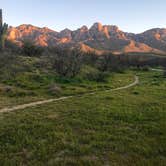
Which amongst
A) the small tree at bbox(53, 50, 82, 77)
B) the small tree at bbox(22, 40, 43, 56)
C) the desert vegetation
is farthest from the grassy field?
the small tree at bbox(22, 40, 43, 56)

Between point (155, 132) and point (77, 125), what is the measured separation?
3.95 metres

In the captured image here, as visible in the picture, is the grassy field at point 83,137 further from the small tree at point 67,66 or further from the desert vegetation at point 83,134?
the small tree at point 67,66

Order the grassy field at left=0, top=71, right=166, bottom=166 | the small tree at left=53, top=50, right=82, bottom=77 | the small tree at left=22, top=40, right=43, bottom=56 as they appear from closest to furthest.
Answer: the grassy field at left=0, top=71, right=166, bottom=166 → the small tree at left=53, top=50, right=82, bottom=77 → the small tree at left=22, top=40, right=43, bottom=56

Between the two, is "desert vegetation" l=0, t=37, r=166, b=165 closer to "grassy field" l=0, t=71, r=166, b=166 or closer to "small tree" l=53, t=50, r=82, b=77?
"grassy field" l=0, t=71, r=166, b=166

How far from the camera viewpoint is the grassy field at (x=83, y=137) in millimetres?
7301

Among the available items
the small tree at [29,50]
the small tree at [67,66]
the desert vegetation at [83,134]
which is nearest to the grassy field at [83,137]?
the desert vegetation at [83,134]

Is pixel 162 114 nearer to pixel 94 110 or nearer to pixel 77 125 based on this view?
pixel 94 110

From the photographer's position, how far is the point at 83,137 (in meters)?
9.09

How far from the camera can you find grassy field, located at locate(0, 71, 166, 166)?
7.30 metres

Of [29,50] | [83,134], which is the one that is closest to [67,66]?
[83,134]

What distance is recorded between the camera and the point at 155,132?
9.89 meters

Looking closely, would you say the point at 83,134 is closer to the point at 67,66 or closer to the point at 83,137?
the point at 83,137

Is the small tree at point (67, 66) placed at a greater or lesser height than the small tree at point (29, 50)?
lesser

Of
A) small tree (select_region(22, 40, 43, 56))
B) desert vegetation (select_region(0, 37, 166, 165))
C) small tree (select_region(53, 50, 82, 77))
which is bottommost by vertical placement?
desert vegetation (select_region(0, 37, 166, 165))
